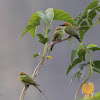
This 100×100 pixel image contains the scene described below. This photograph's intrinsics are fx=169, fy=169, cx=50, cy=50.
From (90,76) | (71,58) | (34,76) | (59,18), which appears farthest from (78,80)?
(59,18)

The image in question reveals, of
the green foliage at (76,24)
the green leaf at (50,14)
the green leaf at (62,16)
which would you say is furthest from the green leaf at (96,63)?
the green leaf at (50,14)

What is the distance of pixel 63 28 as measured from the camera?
118cm

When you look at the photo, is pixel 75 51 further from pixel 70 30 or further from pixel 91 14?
pixel 91 14

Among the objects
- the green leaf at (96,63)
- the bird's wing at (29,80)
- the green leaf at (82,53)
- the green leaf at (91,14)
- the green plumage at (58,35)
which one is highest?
the green leaf at (91,14)

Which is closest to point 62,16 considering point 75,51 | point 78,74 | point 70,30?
point 70,30

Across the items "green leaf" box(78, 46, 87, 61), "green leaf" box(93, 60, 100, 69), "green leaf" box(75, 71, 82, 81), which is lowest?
"green leaf" box(75, 71, 82, 81)

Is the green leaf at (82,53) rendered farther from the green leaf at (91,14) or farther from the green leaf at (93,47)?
the green leaf at (91,14)

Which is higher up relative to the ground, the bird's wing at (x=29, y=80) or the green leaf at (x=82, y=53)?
the green leaf at (x=82, y=53)

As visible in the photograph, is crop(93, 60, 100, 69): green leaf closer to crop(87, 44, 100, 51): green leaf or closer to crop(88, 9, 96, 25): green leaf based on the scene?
crop(87, 44, 100, 51): green leaf

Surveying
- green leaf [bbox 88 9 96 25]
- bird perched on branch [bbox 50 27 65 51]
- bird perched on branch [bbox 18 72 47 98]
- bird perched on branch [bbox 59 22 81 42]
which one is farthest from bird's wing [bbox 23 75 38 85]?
green leaf [bbox 88 9 96 25]

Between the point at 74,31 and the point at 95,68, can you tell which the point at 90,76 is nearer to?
the point at 95,68

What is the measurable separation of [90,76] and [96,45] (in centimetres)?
21

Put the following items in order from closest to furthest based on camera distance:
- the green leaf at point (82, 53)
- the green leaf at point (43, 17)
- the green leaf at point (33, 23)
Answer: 1. the green leaf at point (43, 17)
2. the green leaf at point (33, 23)
3. the green leaf at point (82, 53)

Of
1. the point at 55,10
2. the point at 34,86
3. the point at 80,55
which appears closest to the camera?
the point at 34,86
